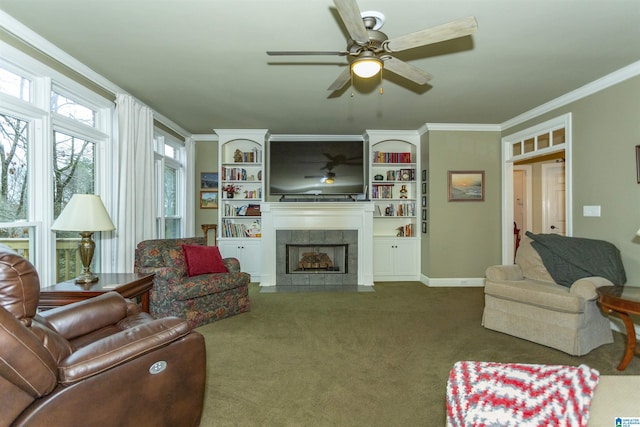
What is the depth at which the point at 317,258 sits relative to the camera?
222 inches

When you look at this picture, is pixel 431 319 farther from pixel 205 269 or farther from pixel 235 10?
pixel 235 10

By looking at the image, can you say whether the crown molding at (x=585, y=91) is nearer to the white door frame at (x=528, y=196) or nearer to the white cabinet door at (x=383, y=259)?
the white door frame at (x=528, y=196)

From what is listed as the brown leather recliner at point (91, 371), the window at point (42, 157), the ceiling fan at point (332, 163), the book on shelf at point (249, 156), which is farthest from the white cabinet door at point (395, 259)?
the brown leather recliner at point (91, 371)

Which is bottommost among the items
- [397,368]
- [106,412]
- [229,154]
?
[397,368]

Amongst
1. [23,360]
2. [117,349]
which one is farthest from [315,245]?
[23,360]

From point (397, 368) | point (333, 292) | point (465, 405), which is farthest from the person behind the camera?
point (333, 292)

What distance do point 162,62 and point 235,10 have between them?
3.89 ft

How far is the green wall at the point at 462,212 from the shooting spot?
5230 mm

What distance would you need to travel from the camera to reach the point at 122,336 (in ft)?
4.45

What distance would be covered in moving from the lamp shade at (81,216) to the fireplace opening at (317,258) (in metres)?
3.06

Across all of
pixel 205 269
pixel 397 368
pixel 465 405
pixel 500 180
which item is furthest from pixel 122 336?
pixel 500 180

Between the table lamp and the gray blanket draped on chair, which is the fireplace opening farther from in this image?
the table lamp

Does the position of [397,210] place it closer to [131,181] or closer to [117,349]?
[131,181]

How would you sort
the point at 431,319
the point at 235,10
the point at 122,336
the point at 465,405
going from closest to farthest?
the point at 465,405 < the point at 122,336 < the point at 235,10 < the point at 431,319
